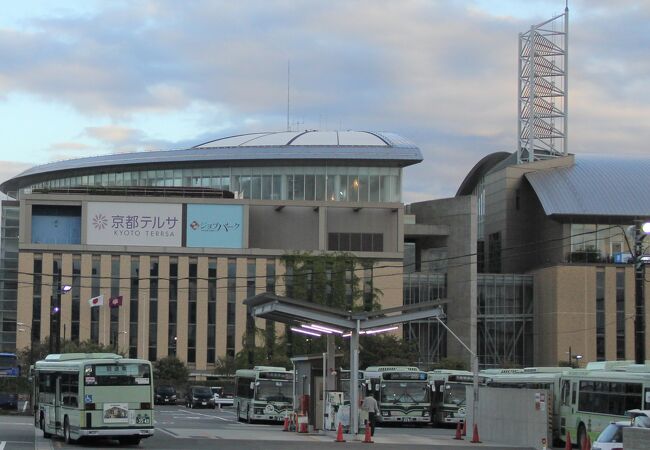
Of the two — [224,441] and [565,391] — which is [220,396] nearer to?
[565,391]

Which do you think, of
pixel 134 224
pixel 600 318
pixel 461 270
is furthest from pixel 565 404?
pixel 134 224

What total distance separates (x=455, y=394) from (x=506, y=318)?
55883 millimetres

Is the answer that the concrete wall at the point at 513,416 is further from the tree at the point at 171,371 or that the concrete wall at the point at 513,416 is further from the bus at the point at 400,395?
the tree at the point at 171,371

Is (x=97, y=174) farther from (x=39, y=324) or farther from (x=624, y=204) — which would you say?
(x=624, y=204)

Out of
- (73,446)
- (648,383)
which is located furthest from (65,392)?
(648,383)

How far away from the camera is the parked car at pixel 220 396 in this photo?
88.4 m

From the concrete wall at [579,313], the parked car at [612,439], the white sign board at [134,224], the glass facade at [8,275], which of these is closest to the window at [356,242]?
the white sign board at [134,224]

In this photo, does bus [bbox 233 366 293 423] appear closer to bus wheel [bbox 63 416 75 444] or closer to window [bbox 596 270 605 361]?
bus wheel [bbox 63 416 75 444]

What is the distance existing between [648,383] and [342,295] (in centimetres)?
5737

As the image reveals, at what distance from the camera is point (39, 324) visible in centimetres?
10681

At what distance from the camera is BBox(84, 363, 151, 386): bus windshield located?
34.9m

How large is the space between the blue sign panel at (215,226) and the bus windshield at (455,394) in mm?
53277

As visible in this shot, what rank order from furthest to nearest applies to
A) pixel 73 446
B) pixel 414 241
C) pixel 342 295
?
pixel 414 241
pixel 342 295
pixel 73 446

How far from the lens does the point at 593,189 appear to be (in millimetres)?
110688
